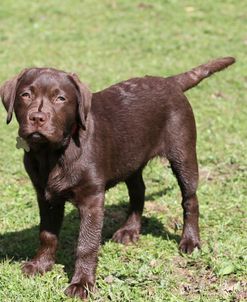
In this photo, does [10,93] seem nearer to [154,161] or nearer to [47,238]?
[47,238]

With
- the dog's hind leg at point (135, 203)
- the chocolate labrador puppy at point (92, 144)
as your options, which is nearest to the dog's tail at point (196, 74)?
the chocolate labrador puppy at point (92, 144)

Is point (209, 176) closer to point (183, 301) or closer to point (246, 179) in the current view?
point (246, 179)

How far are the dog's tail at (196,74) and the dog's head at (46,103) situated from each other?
1374 mm

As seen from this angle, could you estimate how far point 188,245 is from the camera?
5.39m

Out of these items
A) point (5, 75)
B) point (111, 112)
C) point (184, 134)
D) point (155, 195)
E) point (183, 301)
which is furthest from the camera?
point (5, 75)

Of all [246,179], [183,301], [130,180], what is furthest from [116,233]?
[246,179]

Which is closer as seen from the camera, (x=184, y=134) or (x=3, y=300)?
(x=3, y=300)

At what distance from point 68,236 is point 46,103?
1.78 m

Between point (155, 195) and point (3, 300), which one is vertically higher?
point (3, 300)

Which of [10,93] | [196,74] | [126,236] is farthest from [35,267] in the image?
[196,74]

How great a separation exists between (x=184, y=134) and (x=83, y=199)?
1244 mm

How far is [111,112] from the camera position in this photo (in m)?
5.11

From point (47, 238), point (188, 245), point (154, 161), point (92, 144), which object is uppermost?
point (92, 144)

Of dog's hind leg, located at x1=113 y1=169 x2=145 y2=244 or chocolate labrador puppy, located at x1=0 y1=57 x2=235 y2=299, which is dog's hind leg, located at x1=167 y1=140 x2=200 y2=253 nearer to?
chocolate labrador puppy, located at x1=0 y1=57 x2=235 y2=299
